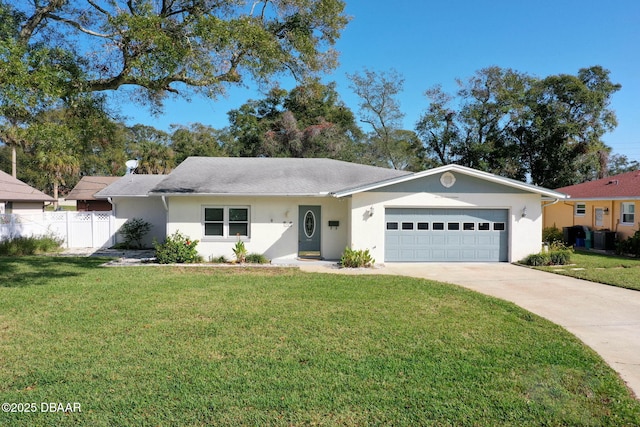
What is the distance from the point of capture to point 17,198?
20375mm

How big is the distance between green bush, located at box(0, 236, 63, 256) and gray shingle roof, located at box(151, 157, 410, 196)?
6140 mm

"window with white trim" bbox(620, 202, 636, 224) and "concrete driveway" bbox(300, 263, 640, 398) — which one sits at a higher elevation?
"window with white trim" bbox(620, 202, 636, 224)

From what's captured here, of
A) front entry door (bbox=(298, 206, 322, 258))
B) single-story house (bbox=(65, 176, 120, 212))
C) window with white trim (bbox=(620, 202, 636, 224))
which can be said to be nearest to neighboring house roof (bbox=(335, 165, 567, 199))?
front entry door (bbox=(298, 206, 322, 258))

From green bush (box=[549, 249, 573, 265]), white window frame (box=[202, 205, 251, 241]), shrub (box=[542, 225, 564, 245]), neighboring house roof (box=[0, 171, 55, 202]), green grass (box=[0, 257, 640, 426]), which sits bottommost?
green grass (box=[0, 257, 640, 426])

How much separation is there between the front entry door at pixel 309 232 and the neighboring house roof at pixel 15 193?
49.7ft

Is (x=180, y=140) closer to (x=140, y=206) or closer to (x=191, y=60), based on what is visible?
(x=140, y=206)

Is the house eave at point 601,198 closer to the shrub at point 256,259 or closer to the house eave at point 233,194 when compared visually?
the house eave at point 233,194

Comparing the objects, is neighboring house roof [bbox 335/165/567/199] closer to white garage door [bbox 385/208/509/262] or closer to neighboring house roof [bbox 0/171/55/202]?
white garage door [bbox 385/208/509/262]

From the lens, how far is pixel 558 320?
7020 mm

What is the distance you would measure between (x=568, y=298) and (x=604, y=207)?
12.8 meters

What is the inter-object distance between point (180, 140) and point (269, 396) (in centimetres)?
4138

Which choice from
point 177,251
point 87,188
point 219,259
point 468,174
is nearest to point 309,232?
point 219,259

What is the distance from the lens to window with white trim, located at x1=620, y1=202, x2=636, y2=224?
17.1 metres

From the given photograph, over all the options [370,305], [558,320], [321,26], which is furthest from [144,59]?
[558,320]
